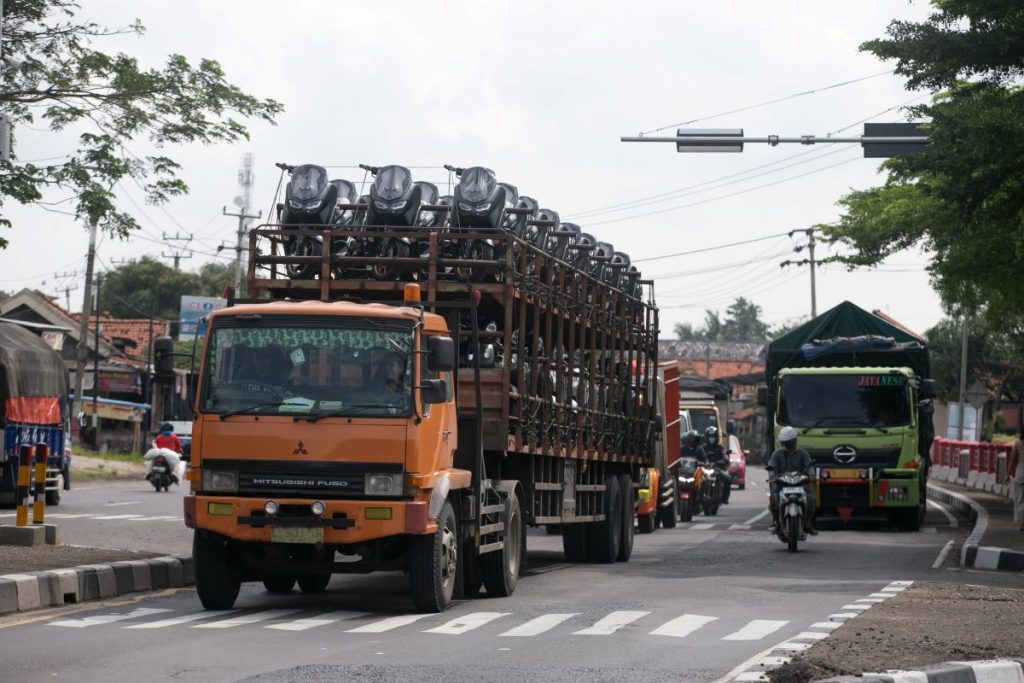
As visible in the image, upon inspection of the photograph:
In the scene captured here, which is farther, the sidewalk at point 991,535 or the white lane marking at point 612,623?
the sidewalk at point 991,535

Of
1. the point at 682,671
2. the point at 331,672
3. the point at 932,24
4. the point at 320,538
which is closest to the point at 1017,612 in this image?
the point at 682,671

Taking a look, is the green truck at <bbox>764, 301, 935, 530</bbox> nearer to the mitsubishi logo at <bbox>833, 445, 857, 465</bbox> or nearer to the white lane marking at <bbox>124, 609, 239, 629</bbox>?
the mitsubishi logo at <bbox>833, 445, 857, 465</bbox>

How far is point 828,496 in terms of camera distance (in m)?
28.3

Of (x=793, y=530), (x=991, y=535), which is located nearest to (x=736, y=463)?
(x=991, y=535)

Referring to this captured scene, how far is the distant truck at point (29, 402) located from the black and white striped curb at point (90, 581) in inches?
496

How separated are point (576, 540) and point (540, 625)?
8169mm

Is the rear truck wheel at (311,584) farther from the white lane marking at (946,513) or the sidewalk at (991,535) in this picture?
the white lane marking at (946,513)

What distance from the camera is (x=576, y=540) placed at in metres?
20.7

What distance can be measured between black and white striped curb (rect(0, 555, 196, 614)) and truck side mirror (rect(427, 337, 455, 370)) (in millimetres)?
3812

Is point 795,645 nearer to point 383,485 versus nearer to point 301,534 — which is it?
point 383,485

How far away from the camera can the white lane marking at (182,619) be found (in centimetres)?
1216

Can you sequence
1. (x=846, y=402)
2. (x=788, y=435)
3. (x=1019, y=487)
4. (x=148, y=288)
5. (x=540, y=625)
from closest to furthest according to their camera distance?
(x=540, y=625)
(x=788, y=435)
(x=1019, y=487)
(x=846, y=402)
(x=148, y=288)

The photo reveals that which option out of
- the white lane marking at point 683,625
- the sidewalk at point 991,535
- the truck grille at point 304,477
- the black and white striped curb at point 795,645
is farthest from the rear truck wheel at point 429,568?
the sidewalk at point 991,535

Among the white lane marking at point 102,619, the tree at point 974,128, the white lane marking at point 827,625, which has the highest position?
the tree at point 974,128
